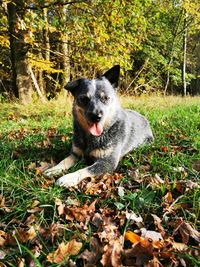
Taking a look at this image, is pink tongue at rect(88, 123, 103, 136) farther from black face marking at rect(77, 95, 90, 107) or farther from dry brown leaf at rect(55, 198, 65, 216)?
dry brown leaf at rect(55, 198, 65, 216)

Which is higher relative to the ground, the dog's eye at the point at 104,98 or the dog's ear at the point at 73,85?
the dog's ear at the point at 73,85

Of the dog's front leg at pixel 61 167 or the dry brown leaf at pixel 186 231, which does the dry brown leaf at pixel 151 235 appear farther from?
the dog's front leg at pixel 61 167

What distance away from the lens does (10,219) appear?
238 centimetres

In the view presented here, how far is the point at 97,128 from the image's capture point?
11.2 ft

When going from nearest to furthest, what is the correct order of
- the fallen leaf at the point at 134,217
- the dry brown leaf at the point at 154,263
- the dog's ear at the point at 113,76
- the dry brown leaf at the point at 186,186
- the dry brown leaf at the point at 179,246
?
the dry brown leaf at the point at 154,263, the dry brown leaf at the point at 179,246, the fallen leaf at the point at 134,217, the dry brown leaf at the point at 186,186, the dog's ear at the point at 113,76

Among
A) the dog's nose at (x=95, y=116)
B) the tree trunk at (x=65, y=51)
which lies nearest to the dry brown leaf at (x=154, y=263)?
the dog's nose at (x=95, y=116)

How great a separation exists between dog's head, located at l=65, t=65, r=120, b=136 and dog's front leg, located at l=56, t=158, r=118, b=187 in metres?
0.36

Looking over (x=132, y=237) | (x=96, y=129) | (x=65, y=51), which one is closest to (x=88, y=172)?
(x=96, y=129)

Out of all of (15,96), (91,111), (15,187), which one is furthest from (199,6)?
(15,187)

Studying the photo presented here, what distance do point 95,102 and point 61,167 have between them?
862mm

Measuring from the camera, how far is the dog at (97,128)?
3.32m

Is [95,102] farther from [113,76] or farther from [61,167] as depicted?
[61,167]

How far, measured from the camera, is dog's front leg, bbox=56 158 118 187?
2.90 metres

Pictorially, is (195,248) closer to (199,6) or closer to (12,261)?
(12,261)
